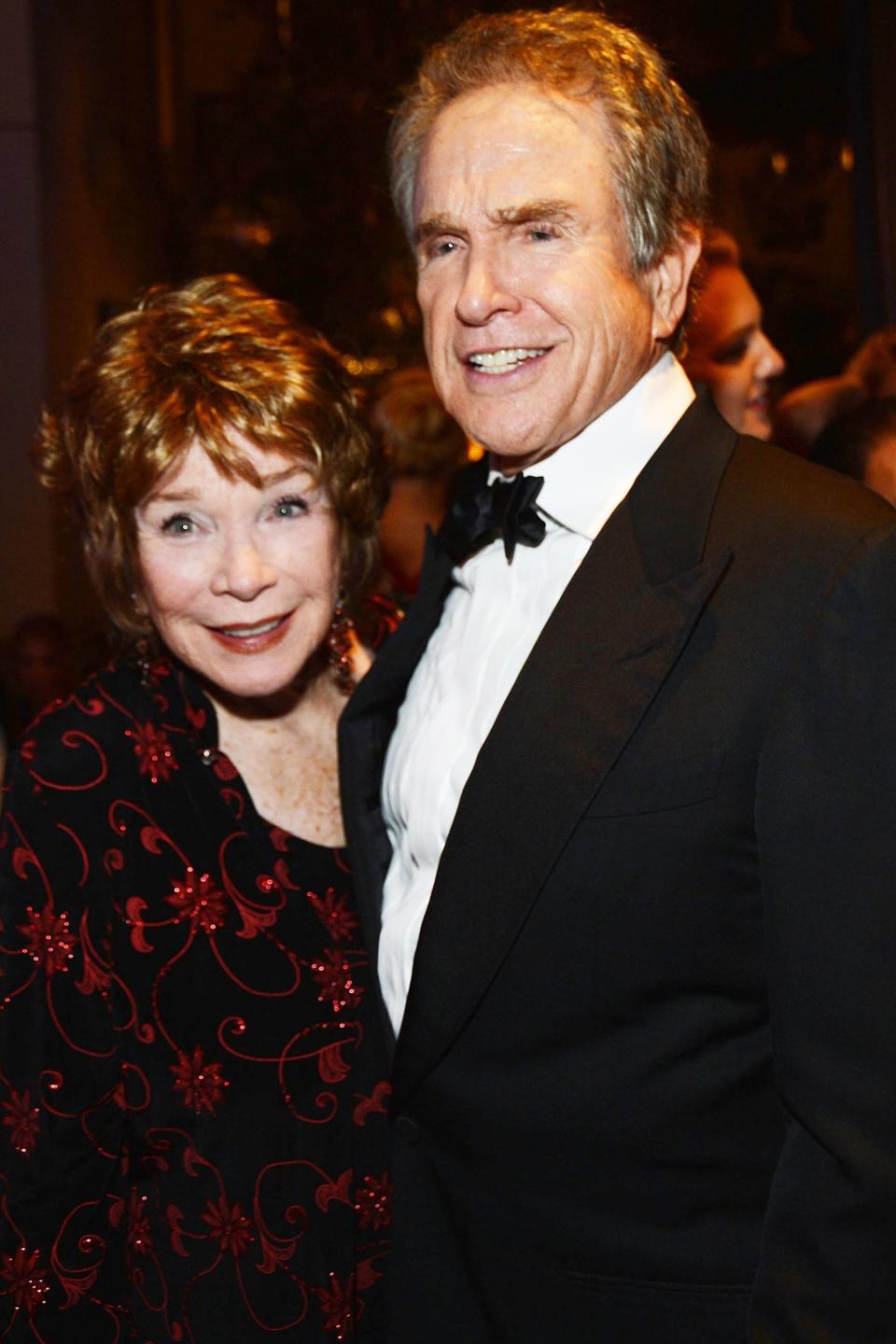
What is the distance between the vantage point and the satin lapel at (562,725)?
1463 mm

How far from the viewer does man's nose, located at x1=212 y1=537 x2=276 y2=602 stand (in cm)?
193

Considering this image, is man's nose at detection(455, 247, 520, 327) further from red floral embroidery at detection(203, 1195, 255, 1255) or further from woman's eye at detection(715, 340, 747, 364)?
woman's eye at detection(715, 340, 747, 364)

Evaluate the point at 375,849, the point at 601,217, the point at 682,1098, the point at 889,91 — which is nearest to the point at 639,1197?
the point at 682,1098

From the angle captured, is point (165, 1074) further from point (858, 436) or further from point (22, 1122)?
point (858, 436)

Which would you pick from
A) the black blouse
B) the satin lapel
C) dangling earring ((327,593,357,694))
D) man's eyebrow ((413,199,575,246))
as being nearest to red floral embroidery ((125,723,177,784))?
the black blouse

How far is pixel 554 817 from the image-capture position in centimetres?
146

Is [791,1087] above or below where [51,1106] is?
above

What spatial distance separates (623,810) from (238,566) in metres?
0.74

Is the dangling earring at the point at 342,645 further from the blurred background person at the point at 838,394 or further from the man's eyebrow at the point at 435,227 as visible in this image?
the blurred background person at the point at 838,394

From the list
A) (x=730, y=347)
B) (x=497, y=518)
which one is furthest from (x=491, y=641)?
(x=730, y=347)

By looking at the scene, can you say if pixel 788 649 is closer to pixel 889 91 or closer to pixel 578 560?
pixel 578 560

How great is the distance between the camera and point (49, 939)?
182cm

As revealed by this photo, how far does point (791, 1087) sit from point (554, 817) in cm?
36

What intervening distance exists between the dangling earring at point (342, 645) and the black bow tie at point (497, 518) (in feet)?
0.83
